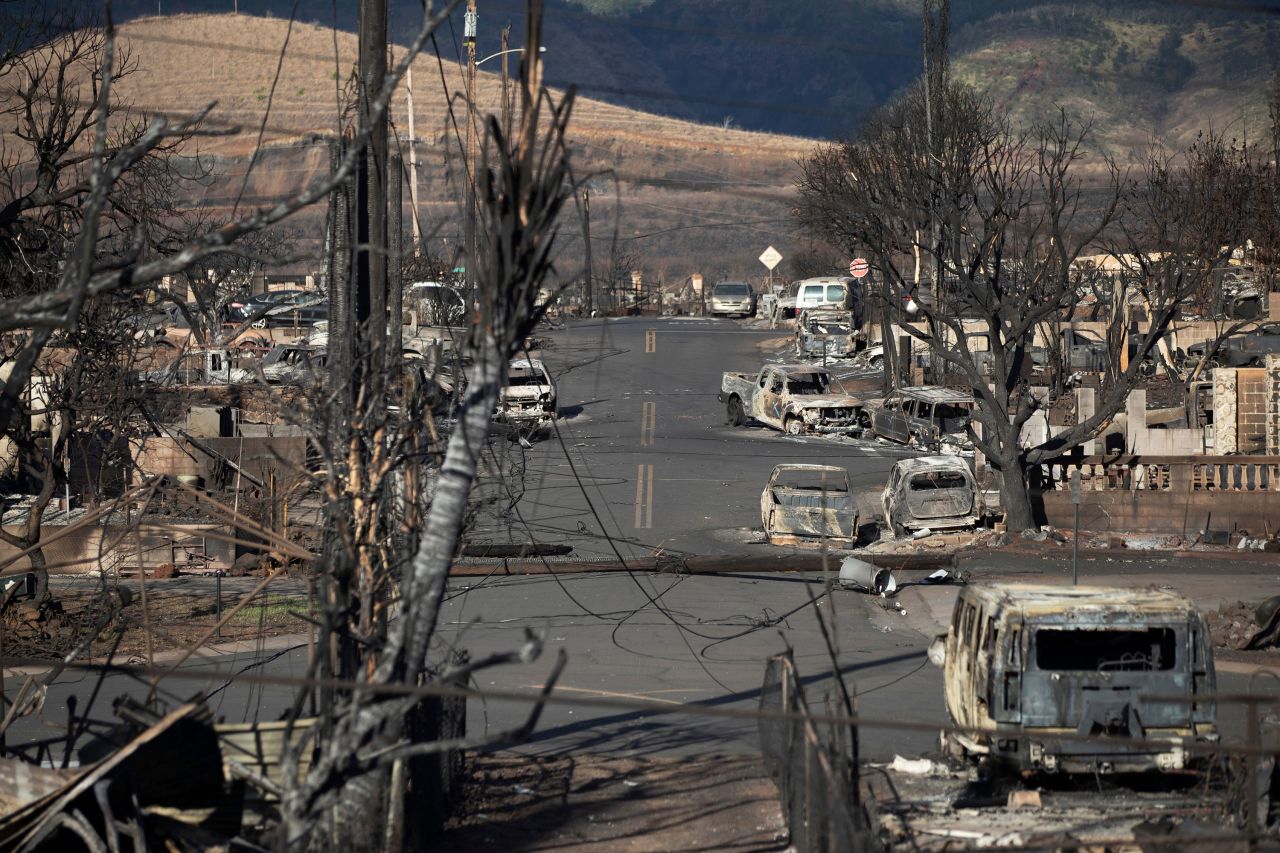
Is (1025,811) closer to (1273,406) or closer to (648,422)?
(1273,406)

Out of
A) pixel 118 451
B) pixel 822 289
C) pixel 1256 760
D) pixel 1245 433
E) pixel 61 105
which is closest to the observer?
pixel 1256 760

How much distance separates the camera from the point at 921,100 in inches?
1853

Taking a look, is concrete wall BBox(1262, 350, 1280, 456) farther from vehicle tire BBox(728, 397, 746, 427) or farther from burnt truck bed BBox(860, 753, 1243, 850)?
burnt truck bed BBox(860, 753, 1243, 850)

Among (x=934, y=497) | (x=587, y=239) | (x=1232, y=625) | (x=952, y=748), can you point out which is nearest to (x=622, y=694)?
(x=952, y=748)

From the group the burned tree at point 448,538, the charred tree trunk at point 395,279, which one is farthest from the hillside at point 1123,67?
the burned tree at point 448,538

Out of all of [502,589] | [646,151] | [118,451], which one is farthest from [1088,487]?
[646,151]

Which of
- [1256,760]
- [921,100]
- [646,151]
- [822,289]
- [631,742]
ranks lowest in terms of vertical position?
[631,742]

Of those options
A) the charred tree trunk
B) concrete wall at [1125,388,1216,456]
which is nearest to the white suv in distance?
concrete wall at [1125,388,1216,456]

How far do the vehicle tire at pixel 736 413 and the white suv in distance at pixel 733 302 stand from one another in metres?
24.9

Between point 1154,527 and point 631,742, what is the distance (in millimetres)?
13811

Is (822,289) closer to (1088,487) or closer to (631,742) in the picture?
(1088,487)

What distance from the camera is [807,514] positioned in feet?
78.5

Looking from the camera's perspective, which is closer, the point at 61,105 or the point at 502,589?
the point at 61,105

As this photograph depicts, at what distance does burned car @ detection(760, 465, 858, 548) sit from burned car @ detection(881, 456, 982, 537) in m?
0.88
